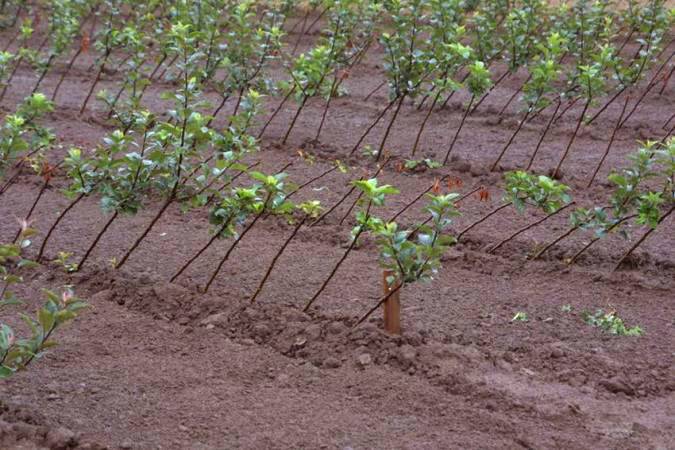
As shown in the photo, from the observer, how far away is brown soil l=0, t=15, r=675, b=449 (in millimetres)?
3291

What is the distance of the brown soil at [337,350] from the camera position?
3291mm

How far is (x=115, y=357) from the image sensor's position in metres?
3.71

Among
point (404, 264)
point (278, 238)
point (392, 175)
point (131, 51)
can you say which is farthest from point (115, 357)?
point (131, 51)

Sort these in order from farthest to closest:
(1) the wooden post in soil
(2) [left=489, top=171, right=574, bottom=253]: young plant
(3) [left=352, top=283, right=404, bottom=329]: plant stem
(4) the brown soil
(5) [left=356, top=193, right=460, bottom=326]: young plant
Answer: (2) [left=489, top=171, right=574, bottom=253]: young plant, (1) the wooden post in soil, (3) [left=352, top=283, right=404, bottom=329]: plant stem, (5) [left=356, top=193, right=460, bottom=326]: young plant, (4) the brown soil

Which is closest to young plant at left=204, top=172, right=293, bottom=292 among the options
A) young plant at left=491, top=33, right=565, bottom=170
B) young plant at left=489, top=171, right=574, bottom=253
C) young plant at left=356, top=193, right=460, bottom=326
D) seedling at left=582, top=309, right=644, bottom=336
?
young plant at left=356, top=193, right=460, bottom=326

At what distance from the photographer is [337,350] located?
3768 millimetres

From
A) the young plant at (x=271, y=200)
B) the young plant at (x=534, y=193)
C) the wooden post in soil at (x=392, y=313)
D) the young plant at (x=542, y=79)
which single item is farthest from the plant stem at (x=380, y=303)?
the young plant at (x=542, y=79)

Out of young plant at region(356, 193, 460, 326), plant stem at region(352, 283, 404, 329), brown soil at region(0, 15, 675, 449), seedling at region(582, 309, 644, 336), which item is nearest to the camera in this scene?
brown soil at region(0, 15, 675, 449)

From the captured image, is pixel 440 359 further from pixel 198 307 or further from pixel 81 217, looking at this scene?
pixel 81 217

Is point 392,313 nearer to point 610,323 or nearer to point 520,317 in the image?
point 520,317

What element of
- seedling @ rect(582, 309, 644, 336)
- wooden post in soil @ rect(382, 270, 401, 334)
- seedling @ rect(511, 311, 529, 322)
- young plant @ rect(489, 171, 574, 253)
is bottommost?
seedling @ rect(511, 311, 529, 322)

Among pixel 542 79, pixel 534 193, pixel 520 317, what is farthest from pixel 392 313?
pixel 542 79

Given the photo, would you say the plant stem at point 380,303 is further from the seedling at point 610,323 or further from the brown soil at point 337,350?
the seedling at point 610,323

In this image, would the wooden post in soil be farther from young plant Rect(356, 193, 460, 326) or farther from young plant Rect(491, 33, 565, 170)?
young plant Rect(491, 33, 565, 170)
